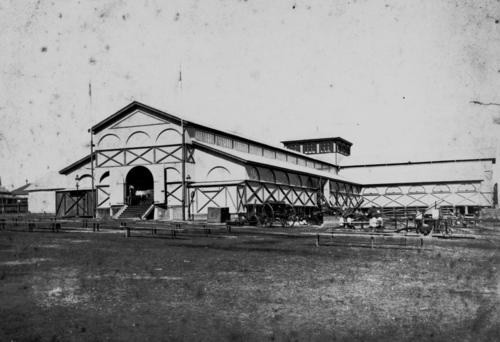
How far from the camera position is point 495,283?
920 centimetres

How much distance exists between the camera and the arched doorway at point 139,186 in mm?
39250

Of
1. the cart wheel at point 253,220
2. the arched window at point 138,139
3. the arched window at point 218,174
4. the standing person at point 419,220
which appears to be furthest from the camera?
the arched window at point 138,139

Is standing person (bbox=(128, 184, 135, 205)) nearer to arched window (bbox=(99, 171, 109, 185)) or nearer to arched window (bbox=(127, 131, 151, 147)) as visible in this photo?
arched window (bbox=(99, 171, 109, 185))

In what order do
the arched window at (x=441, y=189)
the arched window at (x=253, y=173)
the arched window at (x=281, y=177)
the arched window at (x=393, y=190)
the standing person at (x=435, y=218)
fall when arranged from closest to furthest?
the standing person at (x=435, y=218) < the arched window at (x=253, y=173) < the arched window at (x=281, y=177) < the arched window at (x=441, y=189) < the arched window at (x=393, y=190)

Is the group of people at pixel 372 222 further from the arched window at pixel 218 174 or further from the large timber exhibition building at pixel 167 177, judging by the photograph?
the arched window at pixel 218 174

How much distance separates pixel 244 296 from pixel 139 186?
3486cm

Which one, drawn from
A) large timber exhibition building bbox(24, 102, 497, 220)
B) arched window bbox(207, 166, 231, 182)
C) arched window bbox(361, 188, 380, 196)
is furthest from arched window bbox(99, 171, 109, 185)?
arched window bbox(361, 188, 380, 196)

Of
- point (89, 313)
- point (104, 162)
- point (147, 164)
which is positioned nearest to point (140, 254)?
point (89, 313)

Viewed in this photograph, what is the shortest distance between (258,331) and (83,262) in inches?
265

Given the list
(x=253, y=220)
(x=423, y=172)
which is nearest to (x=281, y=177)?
(x=253, y=220)

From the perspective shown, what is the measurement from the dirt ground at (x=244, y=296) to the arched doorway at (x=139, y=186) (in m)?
26.0

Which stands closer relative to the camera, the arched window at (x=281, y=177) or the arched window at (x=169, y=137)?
the arched window at (x=169, y=137)

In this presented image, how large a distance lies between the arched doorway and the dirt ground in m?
26.0

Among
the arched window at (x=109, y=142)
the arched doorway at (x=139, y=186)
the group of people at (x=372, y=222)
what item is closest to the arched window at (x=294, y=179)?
the arched doorway at (x=139, y=186)
